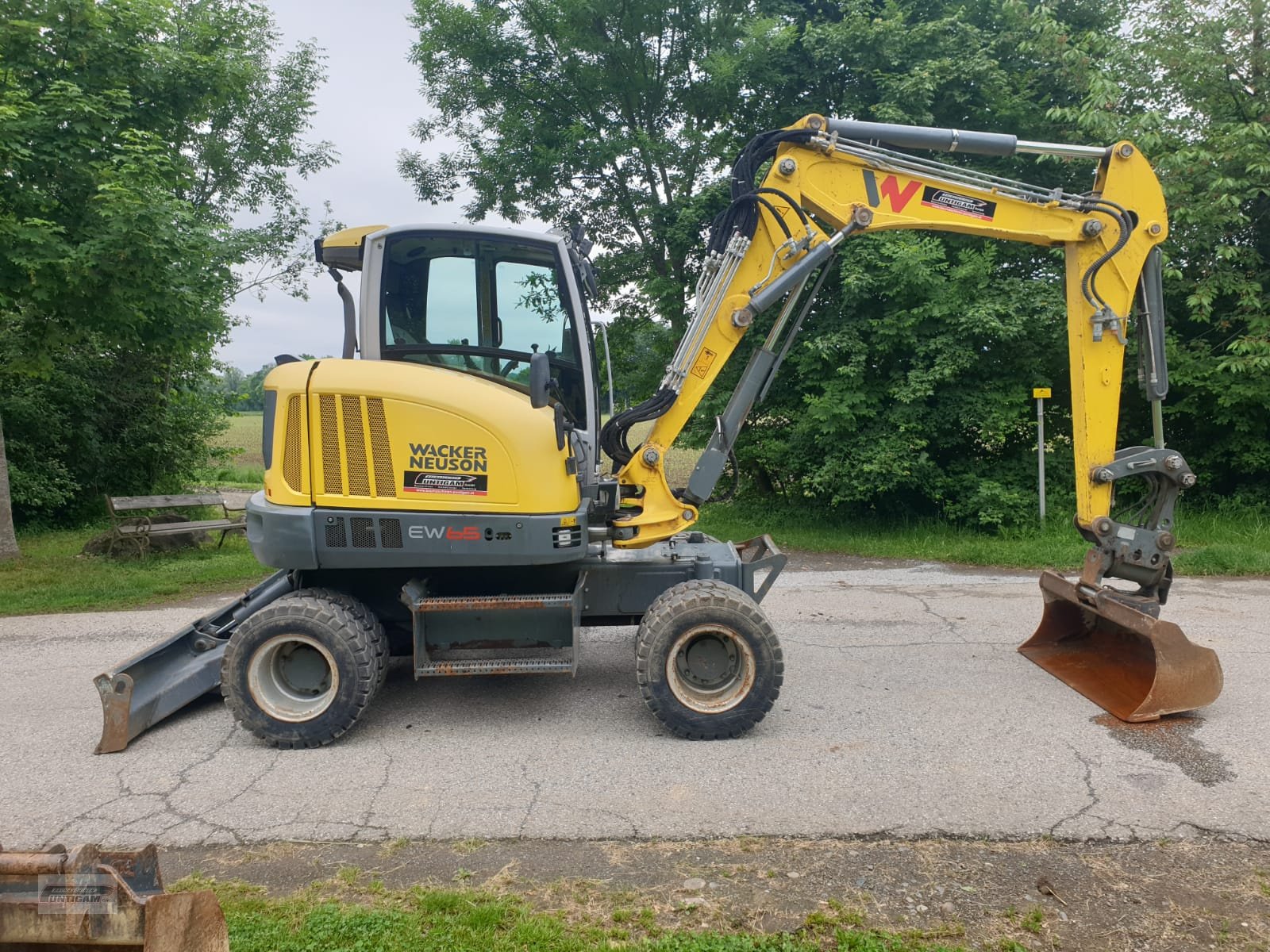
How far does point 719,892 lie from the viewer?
11.1 ft

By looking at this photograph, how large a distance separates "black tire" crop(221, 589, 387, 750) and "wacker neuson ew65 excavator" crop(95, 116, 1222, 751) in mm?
16

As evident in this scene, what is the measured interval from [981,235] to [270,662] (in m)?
5.17

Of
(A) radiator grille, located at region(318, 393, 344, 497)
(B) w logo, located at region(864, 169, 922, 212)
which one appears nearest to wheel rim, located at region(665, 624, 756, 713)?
(A) radiator grille, located at region(318, 393, 344, 497)

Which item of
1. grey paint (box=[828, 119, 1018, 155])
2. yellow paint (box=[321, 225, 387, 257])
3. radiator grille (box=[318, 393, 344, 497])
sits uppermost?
grey paint (box=[828, 119, 1018, 155])

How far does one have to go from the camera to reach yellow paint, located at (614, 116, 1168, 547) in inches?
218

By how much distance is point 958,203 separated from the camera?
557 centimetres

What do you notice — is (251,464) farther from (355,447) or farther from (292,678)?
(355,447)

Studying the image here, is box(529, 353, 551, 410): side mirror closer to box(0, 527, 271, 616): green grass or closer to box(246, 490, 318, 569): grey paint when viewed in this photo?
box(246, 490, 318, 569): grey paint

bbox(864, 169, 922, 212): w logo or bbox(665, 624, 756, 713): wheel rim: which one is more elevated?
bbox(864, 169, 922, 212): w logo

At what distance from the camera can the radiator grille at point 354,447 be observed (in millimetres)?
4914

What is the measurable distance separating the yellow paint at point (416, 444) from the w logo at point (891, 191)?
2.64 metres

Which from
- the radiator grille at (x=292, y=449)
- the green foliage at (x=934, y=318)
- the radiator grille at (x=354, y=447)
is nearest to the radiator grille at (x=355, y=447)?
the radiator grille at (x=354, y=447)

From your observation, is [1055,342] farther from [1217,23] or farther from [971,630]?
[971,630]

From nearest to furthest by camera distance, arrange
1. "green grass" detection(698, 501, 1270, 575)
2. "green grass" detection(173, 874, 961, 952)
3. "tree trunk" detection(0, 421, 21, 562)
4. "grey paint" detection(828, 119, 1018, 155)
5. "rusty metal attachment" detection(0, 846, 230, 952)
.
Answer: "rusty metal attachment" detection(0, 846, 230, 952) → "green grass" detection(173, 874, 961, 952) → "grey paint" detection(828, 119, 1018, 155) → "green grass" detection(698, 501, 1270, 575) → "tree trunk" detection(0, 421, 21, 562)
